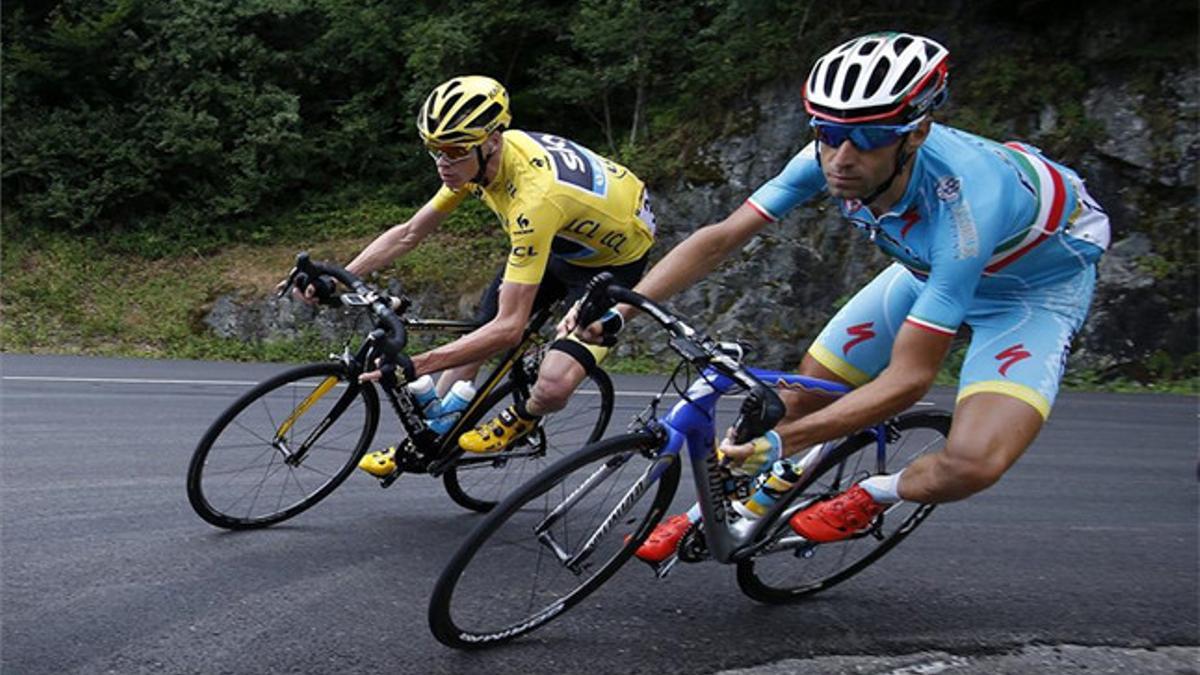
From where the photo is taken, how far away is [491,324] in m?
4.48

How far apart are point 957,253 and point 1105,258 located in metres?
9.75

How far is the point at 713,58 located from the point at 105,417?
10158mm

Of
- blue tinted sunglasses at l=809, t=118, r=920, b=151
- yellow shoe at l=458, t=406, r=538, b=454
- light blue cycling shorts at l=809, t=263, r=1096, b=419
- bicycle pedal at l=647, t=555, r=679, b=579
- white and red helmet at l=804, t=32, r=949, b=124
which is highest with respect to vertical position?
white and red helmet at l=804, t=32, r=949, b=124

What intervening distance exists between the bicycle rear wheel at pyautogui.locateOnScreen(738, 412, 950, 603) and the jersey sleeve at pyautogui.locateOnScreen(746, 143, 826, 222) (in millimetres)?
930

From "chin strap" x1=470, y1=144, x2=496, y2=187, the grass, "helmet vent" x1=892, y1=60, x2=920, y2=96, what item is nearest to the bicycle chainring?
"helmet vent" x1=892, y1=60, x2=920, y2=96

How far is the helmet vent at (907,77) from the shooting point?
307cm

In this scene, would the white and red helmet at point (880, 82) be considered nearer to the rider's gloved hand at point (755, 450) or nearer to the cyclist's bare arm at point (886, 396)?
the cyclist's bare arm at point (886, 396)

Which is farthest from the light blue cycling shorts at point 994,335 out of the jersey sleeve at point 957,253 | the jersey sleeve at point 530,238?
the jersey sleeve at point 530,238

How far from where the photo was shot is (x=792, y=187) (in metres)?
3.73

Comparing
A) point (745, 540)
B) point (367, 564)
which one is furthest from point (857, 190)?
point (367, 564)

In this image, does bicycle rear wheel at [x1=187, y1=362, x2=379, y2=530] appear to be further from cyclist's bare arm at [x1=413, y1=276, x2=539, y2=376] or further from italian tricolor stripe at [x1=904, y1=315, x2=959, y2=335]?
italian tricolor stripe at [x1=904, y1=315, x2=959, y2=335]

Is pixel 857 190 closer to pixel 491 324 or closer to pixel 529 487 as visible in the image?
pixel 529 487

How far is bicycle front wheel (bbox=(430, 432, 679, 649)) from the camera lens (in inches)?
129

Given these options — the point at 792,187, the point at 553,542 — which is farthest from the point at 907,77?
the point at 553,542
